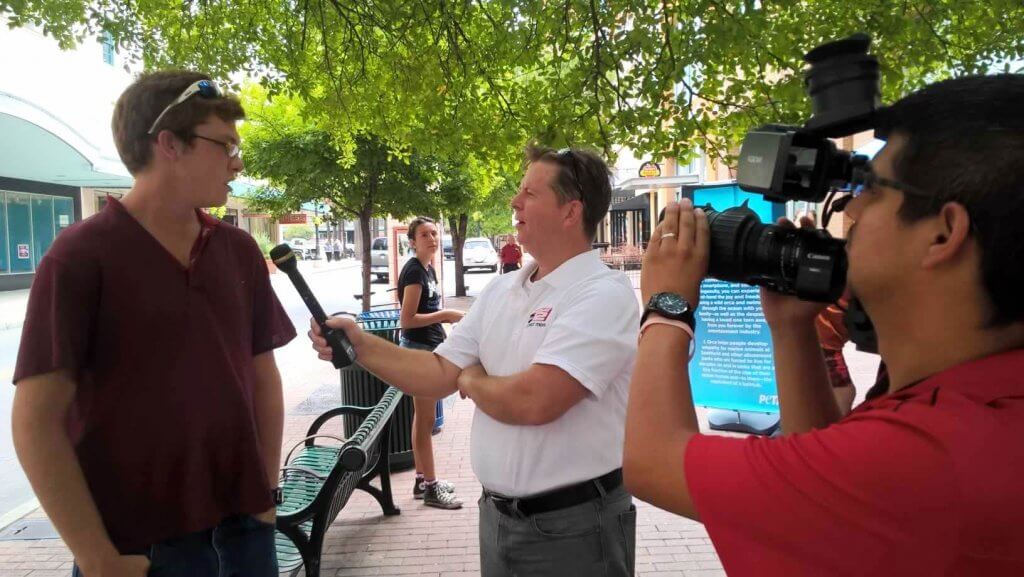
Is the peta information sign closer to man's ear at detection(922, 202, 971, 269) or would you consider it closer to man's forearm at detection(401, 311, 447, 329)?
man's forearm at detection(401, 311, 447, 329)

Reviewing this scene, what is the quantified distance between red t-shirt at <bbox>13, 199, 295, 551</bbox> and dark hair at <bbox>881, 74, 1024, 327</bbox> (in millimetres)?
1702

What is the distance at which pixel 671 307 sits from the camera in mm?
1087

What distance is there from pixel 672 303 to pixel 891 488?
41cm

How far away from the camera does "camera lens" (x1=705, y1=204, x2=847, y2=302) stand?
1.06 meters

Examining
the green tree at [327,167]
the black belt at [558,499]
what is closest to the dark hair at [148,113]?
the black belt at [558,499]

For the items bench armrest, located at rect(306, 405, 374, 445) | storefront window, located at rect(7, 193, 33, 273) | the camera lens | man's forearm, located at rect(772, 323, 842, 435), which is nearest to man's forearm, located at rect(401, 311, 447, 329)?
bench armrest, located at rect(306, 405, 374, 445)

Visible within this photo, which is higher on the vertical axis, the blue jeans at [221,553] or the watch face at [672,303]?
the watch face at [672,303]

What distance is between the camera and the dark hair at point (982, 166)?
84 cm

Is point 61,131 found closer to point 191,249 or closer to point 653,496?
point 191,249

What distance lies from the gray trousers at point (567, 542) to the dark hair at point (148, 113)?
1.48 m

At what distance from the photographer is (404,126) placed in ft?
18.5

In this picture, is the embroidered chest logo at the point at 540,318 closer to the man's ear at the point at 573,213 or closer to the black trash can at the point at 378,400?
the man's ear at the point at 573,213

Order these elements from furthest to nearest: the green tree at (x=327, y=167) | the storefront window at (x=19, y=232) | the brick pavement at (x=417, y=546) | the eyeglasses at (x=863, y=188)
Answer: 1. the storefront window at (x=19, y=232)
2. the green tree at (x=327, y=167)
3. the brick pavement at (x=417, y=546)
4. the eyeglasses at (x=863, y=188)

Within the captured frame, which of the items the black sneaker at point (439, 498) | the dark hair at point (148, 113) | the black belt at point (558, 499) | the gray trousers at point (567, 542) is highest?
the dark hair at point (148, 113)
